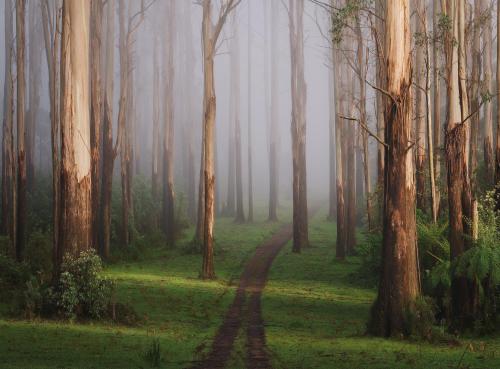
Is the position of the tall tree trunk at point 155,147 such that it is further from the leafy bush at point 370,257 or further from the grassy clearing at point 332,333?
the leafy bush at point 370,257

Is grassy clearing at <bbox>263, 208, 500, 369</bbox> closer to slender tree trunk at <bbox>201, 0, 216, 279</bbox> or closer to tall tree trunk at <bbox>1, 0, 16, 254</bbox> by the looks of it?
slender tree trunk at <bbox>201, 0, 216, 279</bbox>

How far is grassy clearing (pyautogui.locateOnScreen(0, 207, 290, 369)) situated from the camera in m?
9.96

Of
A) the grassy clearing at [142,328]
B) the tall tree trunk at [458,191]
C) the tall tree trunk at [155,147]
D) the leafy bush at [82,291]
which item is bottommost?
the grassy clearing at [142,328]

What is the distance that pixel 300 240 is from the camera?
28.3 m

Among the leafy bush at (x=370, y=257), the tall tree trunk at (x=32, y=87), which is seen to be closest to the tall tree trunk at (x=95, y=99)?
the tall tree trunk at (x=32, y=87)

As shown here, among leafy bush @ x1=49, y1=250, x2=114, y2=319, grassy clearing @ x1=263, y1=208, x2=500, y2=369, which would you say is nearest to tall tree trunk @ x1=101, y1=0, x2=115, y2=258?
grassy clearing @ x1=263, y1=208, x2=500, y2=369

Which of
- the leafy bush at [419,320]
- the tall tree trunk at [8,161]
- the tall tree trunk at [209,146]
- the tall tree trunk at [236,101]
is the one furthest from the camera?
the tall tree trunk at [236,101]

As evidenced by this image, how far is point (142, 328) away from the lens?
13.2 meters

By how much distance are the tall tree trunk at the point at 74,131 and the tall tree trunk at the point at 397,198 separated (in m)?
6.29

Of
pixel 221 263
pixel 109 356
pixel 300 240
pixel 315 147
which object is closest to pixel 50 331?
pixel 109 356

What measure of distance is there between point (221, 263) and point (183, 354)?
47.6 ft

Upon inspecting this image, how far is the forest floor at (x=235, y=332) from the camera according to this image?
996 centimetres

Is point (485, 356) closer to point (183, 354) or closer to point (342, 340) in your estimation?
point (342, 340)

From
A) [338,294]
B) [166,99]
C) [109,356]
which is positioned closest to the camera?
[109,356]
